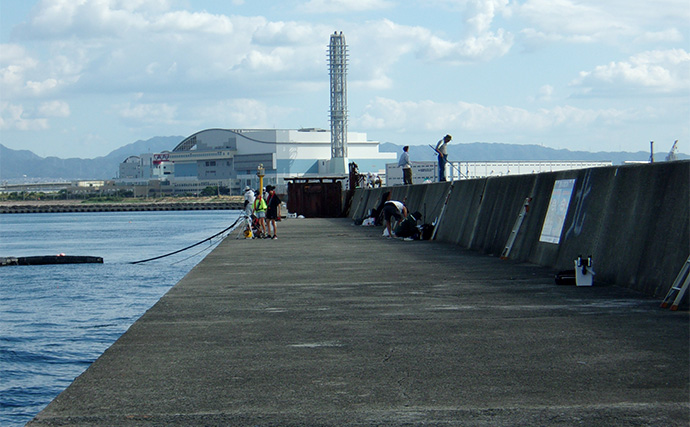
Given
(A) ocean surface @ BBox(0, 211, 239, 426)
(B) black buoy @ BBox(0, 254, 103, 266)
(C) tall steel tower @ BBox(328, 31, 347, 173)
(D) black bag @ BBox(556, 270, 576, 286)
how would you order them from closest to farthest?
1. (D) black bag @ BBox(556, 270, 576, 286)
2. (A) ocean surface @ BBox(0, 211, 239, 426)
3. (B) black buoy @ BBox(0, 254, 103, 266)
4. (C) tall steel tower @ BBox(328, 31, 347, 173)

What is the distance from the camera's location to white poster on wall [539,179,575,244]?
13703mm

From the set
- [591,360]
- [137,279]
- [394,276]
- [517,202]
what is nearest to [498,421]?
[591,360]

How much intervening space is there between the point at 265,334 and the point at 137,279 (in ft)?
81.7

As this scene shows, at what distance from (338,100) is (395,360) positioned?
178m

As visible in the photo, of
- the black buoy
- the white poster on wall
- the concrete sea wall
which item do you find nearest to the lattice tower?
the black buoy

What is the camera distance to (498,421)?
16.5 ft

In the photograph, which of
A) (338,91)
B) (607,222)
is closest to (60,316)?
(607,222)

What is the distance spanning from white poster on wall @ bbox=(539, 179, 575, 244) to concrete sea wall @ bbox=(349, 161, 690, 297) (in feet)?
0.16

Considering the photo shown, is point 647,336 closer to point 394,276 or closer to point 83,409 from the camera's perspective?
point 83,409

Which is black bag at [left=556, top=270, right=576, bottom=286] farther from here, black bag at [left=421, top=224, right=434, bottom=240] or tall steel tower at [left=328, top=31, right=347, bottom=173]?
tall steel tower at [left=328, top=31, right=347, bottom=173]

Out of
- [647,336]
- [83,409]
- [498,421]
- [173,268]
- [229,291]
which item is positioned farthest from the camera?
[173,268]

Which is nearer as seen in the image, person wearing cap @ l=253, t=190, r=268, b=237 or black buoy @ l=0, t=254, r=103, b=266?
person wearing cap @ l=253, t=190, r=268, b=237

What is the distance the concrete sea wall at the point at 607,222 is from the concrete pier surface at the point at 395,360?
0.47 m

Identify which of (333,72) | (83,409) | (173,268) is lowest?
(173,268)
